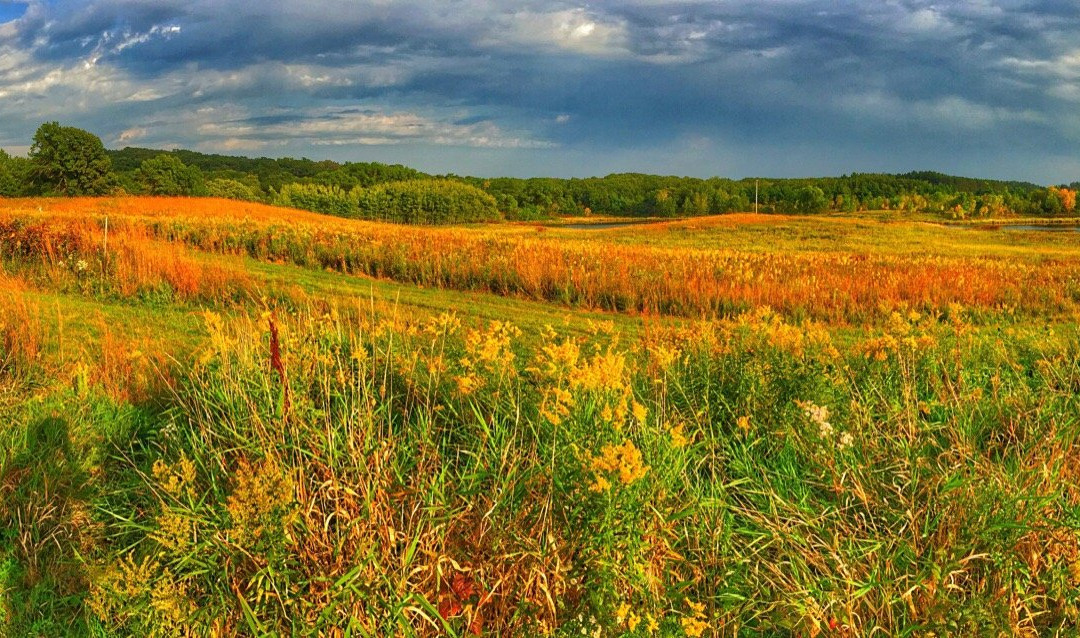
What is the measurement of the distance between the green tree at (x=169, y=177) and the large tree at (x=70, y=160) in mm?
10428

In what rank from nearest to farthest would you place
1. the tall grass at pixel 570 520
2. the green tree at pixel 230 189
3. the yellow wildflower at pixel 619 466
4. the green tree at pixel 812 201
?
1. the yellow wildflower at pixel 619 466
2. the tall grass at pixel 570 520
3. the green tree at pixel 230 189
4. the green tree at pixel 812 201

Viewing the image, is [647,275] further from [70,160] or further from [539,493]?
[70,160]

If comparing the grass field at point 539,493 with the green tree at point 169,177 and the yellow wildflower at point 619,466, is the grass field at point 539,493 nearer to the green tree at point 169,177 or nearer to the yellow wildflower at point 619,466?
the yellow wildflower at point 619,466

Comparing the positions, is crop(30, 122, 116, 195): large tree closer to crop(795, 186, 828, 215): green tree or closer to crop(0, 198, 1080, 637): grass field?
crop(0, 198, 1080, 637): grass field

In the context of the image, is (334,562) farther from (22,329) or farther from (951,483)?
(22,329)

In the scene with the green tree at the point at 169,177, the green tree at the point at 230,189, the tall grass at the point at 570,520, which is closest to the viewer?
the tall grass at the point at 570,520

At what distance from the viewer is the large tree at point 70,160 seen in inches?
2409

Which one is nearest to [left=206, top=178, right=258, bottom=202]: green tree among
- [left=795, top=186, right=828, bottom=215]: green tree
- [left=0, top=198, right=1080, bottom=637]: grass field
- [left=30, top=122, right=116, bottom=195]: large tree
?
[left=30, top=122, right=116, bottom=195]: large tree

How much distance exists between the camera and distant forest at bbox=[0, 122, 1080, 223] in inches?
2509

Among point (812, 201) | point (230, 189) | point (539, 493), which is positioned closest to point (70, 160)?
point (230, 189)

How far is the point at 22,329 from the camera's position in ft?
23.3

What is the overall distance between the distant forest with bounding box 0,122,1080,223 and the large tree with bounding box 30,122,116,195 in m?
0.08

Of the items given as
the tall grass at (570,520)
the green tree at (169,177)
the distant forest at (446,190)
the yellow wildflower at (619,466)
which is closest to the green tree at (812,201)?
the distant forest at (446,190)

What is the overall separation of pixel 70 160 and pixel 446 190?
144 feet
